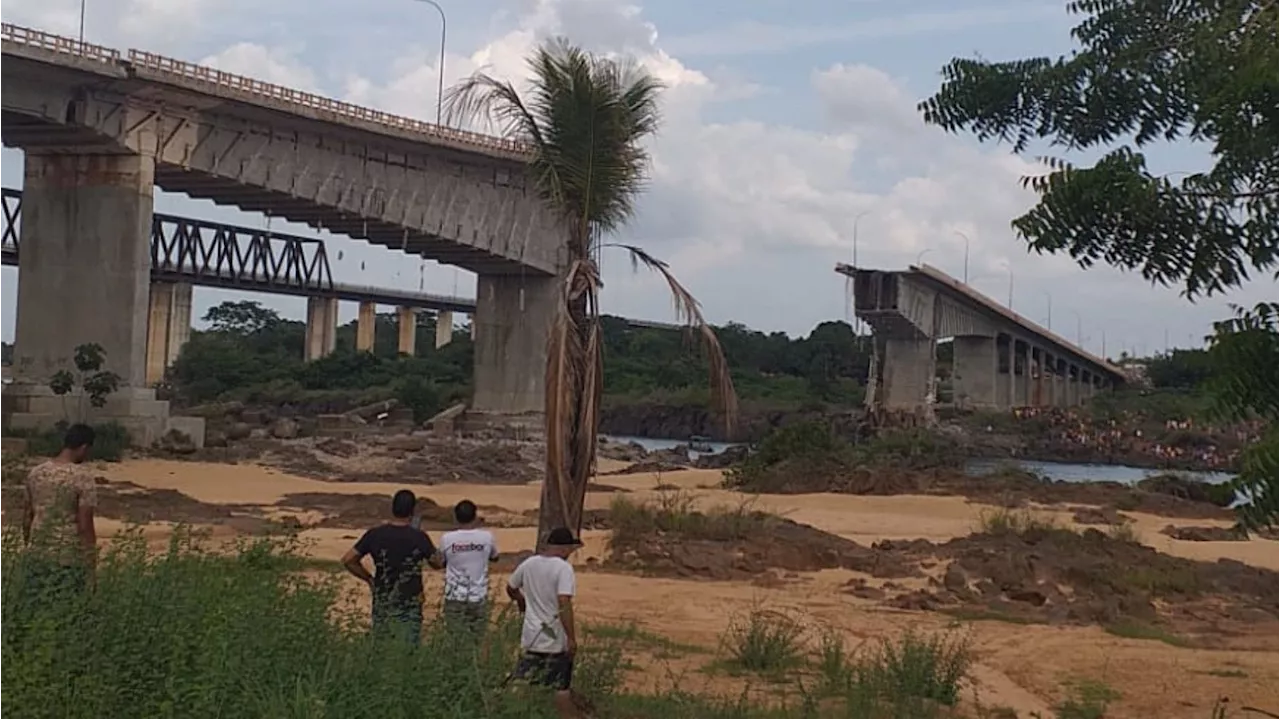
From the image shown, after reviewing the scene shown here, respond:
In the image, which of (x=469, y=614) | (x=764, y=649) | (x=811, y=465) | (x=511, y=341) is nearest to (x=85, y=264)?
(x=811, y=465)

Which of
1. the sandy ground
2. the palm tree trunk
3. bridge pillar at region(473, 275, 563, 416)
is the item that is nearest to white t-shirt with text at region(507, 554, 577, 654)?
the sandy ground

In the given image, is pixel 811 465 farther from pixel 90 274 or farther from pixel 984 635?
pixel 984 635

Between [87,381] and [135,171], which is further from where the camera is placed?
[135,171]

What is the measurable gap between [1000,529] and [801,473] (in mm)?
13931

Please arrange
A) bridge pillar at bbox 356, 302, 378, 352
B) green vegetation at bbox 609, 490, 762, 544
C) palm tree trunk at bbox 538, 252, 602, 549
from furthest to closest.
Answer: bridge pillar at bbox 356, 302, 378, 352
green vegetation at bbox 609, 490, 762, 544
palm tree trunk at bbox 538, 252, 602, 549

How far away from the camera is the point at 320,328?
109188 millimetres

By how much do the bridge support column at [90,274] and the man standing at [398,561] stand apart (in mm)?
34176

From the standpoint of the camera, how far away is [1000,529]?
28094 mm

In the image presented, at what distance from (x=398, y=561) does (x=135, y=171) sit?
36.1 m

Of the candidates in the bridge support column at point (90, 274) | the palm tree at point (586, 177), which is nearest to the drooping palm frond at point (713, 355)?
the palm tree at point (586, 177)

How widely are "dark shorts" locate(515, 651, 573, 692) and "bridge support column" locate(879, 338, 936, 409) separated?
2785 inches

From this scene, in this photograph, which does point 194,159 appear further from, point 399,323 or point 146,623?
point 399,323

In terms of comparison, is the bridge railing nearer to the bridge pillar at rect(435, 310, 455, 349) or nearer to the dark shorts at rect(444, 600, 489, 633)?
the dark shorts at rect(444, 600, 489, 633)

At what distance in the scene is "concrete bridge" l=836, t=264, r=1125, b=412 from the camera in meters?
73.6
